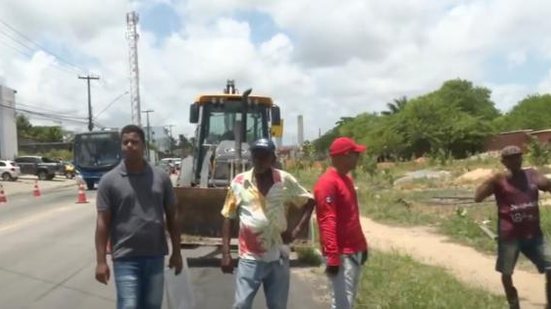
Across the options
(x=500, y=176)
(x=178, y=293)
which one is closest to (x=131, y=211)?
(x=500, y=176)

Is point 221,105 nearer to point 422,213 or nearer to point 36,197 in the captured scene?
point 422,213

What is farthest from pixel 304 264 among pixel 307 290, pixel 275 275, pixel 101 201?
pixel 101 201

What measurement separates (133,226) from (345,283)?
5.25 feet

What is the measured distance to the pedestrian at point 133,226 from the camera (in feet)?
16.8

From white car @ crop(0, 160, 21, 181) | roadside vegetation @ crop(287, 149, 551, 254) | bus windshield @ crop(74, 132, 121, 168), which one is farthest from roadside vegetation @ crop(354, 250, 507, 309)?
white car @ crop(0, 160, 21, 181)

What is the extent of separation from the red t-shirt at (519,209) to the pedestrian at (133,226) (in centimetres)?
348

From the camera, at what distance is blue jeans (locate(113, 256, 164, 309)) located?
16.9 ft

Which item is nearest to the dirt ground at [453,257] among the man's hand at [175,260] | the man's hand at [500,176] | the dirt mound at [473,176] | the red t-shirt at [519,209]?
the red t-shirt at [519,209]

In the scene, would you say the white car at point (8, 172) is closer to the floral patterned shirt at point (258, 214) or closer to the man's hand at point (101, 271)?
the floral patterned shirt at point (258, 214)

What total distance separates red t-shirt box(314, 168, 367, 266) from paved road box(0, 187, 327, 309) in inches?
123

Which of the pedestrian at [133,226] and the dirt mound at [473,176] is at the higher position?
the pedestrian at [133,226]

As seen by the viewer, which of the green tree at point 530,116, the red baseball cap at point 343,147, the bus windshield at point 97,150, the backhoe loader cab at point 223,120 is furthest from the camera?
the green tree at point 530,116

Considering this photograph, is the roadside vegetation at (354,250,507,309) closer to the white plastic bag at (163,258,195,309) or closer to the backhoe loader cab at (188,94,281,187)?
the white plastic bag at (163,258,195,309)

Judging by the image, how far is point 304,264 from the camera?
464 inches
